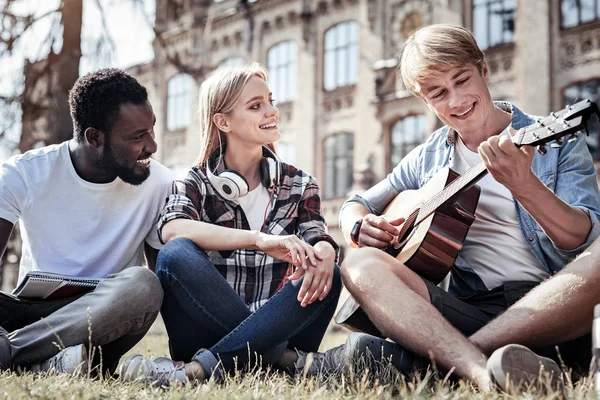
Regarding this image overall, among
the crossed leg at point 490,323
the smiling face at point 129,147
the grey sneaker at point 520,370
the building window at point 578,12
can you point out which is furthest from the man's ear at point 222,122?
the building window at point 578,12

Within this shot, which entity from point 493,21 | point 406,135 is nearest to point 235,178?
point 493,21

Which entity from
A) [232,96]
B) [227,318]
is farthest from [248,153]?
[227,318]

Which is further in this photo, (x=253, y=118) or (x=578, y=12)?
(x=578, y=12)

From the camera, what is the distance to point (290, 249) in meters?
3.54

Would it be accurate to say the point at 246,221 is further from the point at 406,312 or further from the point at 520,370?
the point at 520,370

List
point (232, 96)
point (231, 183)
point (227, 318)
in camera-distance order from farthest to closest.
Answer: point (232, 96)
point (231, 183)
point (227, 318)

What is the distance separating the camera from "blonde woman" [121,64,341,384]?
3535mm

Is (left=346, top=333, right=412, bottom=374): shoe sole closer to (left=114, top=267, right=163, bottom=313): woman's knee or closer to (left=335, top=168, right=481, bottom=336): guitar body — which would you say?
(left=335, top=168, right=481, bottom=336): guitar body

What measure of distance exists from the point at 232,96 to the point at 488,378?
2.19 metres

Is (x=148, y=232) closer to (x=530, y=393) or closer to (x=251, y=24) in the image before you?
(x=530, y=393)

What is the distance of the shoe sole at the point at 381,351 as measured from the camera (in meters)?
3.34

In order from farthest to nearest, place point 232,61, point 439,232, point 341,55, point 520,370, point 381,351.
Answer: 1. point 232,61
2. point 341,55
3. point 439,232
4. point 381,351
5. point 520,370

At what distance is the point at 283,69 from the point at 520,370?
2103 centimetres

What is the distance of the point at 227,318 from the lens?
3625 mm
